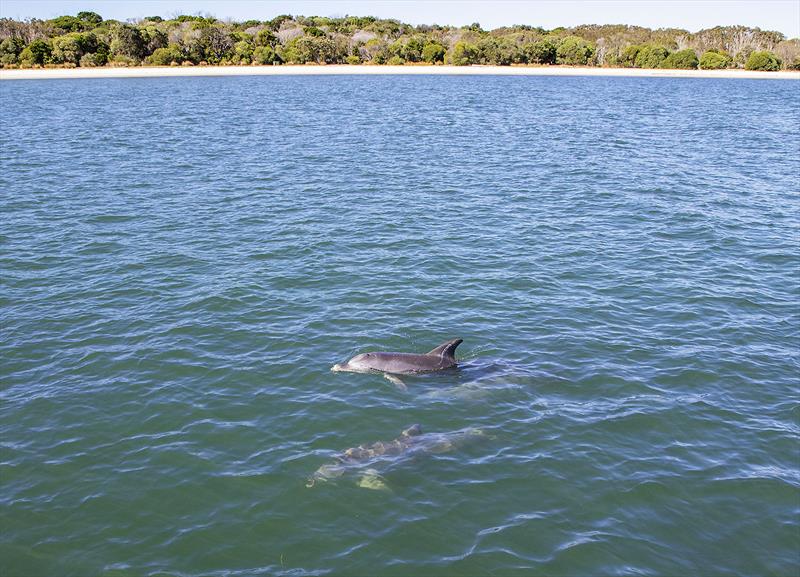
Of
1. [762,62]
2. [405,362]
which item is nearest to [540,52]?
[762,62]

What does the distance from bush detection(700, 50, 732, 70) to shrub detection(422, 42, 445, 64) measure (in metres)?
59.5

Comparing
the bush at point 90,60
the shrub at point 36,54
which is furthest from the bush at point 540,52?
the shrub at point 36,54

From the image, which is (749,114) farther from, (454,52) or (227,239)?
(454,52)

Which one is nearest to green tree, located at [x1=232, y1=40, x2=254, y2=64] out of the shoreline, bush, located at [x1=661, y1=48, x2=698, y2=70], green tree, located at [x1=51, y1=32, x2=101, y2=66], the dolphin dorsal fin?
the shoreline

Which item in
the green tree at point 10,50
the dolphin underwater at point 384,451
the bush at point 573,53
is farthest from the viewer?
the bush at point 573,53

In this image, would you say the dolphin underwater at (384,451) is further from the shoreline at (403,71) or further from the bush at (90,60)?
the bush at (90,60)

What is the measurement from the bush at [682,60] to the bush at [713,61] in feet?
6.20

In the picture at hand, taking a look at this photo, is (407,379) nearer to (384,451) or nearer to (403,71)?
(384,451)

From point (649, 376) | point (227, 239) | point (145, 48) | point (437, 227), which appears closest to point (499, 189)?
point (437, 227)

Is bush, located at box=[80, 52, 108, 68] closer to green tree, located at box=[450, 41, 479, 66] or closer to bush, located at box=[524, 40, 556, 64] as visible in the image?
green tree, located at box=[450, 41, 479, 66]

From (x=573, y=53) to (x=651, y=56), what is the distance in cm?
1758

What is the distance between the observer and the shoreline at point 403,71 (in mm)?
130000

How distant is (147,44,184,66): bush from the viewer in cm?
14238

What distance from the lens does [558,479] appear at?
1414 cm
